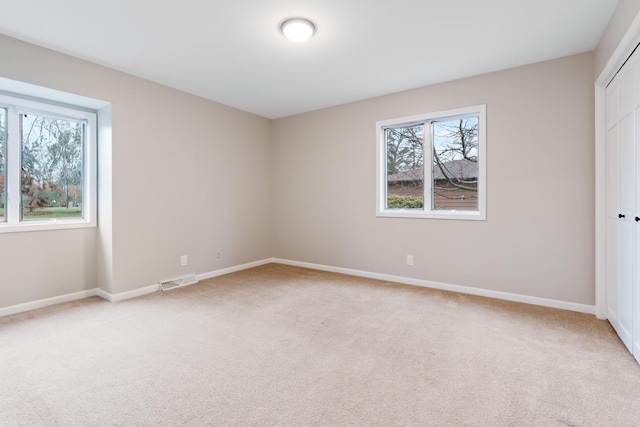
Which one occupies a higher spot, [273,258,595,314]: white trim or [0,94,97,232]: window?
[0,94,97,232]: window

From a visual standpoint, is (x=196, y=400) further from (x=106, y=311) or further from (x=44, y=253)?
(x=44, y=253)

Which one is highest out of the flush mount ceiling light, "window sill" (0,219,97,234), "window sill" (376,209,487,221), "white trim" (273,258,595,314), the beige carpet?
the flush mount ceiling light

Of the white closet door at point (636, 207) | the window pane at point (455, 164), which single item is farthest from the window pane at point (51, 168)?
the white closet door at point (636, 207)

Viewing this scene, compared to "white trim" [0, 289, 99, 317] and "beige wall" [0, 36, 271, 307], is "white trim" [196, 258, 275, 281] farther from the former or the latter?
"white trim" [0, 289, 99, 317]

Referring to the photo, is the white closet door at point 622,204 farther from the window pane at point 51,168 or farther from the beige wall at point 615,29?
the window pane at point 51,168

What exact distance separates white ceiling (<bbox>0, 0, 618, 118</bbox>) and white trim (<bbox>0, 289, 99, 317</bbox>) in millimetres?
2498

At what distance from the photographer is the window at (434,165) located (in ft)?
12.1

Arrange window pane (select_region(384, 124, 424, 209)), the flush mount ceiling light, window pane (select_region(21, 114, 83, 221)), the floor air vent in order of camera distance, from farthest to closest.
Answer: window pane (select_region(384, 124, 424, 209)), the floor air vent, window pane (select_region(21, 114, 83, 221)), the flush mount ceiling light

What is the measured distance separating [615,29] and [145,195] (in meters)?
4.65

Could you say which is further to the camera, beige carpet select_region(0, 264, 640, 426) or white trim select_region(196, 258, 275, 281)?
white trim select_region(196, 258, 275, 281)

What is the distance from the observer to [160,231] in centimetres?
388

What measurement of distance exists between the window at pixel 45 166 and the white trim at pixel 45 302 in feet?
2.46

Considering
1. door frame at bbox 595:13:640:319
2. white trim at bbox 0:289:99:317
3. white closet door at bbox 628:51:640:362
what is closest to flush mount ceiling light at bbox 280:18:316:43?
white closet door at bbox 628:51:640:362

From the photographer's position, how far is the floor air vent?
3.87 metres
